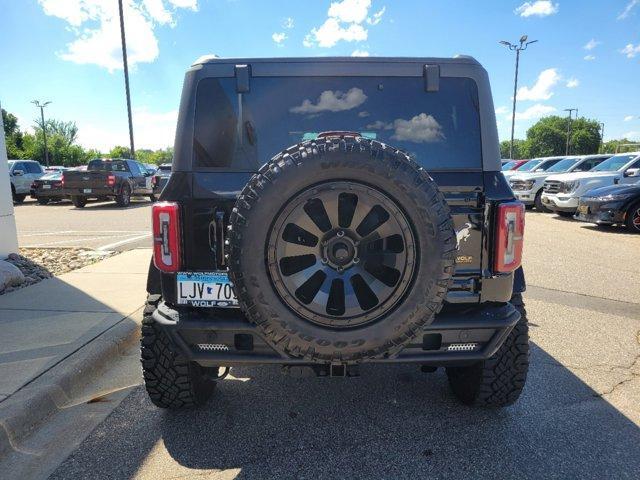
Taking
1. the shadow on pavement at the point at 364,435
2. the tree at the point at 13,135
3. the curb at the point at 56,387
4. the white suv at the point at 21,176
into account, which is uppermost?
the tree at the point at 13,135

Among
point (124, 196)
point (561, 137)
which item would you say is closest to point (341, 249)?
point (124, 196)

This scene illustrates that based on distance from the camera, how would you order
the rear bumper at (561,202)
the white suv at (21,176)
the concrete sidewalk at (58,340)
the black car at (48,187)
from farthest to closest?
the white suv at (21,176) → the black car at (48,187) → the rear bumper at (561,202) → the concrete sidewalk at (58,340)

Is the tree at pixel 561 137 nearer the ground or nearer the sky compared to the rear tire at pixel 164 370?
nearer the sky

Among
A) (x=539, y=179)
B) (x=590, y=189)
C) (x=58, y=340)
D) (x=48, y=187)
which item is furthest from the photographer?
(x=48, y=187)

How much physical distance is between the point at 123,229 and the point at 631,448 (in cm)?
1136

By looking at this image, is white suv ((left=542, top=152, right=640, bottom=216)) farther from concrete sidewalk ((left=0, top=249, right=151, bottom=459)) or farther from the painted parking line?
concrete sidewalk ((left=0, top=249, right=151, bottom=459))

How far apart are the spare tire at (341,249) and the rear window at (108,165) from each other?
1854 cm

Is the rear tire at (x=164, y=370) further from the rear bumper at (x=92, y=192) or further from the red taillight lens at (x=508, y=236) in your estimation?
the rear bumper at (x=92, y=192)

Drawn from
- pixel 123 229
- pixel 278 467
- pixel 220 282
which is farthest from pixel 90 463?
pixel 123 229

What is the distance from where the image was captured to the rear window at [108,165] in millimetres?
18766

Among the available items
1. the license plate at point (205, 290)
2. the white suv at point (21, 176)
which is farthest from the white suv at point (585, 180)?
the white suv at point (21, 176)

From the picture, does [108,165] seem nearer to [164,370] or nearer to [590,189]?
[590,189]

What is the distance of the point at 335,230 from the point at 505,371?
1457mm

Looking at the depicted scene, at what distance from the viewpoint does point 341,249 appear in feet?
6.98
